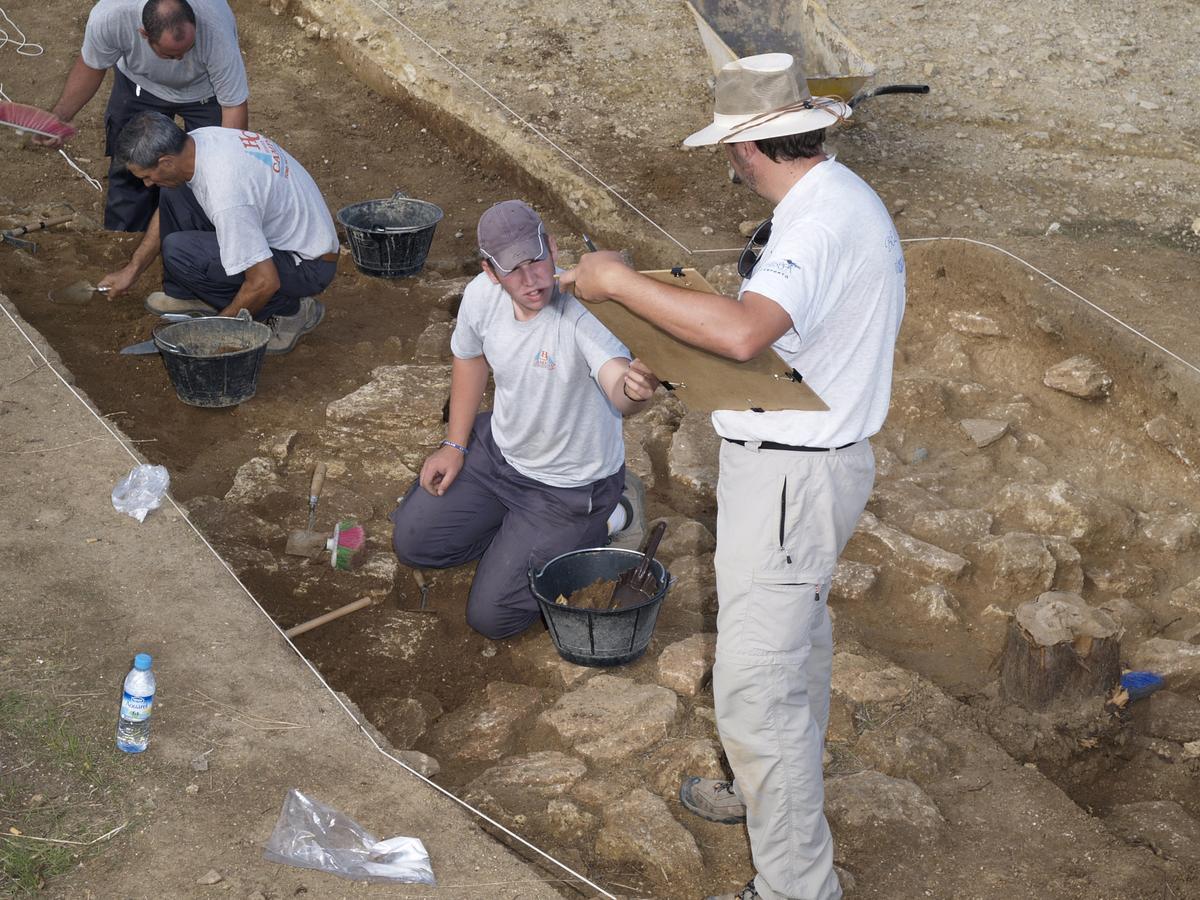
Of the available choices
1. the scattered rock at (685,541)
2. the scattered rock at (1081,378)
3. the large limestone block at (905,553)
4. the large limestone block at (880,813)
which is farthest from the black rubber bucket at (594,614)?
the scattered rock at (1081,378)

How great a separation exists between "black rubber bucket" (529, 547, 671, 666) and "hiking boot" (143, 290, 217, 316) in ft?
9.14

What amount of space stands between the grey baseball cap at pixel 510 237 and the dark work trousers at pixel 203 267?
2.35 m

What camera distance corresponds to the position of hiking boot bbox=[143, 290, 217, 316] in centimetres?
620

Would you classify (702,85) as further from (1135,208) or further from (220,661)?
(220,661)

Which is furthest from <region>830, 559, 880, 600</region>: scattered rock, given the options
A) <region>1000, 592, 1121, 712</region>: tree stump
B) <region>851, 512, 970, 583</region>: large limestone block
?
<region>1000, 592, 1121, 712</region>: tree stump

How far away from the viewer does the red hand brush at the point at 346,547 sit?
4777 mm

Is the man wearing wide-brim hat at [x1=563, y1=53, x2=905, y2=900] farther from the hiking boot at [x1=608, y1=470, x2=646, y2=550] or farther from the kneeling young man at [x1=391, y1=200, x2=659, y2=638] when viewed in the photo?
the hiking boot at [x1=608, y1=470, x2=646, y2=550]

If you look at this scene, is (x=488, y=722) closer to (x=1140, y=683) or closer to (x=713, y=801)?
(x=713, y=801)

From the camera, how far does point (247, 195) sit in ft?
18.3

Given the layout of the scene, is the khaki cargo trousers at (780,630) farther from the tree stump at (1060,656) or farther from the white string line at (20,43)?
the white string line at (20,43)

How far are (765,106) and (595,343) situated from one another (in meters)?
1.47

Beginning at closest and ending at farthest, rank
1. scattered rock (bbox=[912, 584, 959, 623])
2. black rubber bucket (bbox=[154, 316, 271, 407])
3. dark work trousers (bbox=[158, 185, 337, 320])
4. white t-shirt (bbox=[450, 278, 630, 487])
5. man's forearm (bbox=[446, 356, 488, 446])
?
white t-shirt (bbox=[450, 278, 630, 487]) < man's forearm (bbox=[446, 356, 488, 446]) < scattered rock (bbox=[912, 584, 959, 623]) < black rubber bucket (bbox=[154, 316, 271, 407]) < dark work trousers (bbox=[158, 185, 337, 320])

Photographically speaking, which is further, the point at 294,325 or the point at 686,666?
the point at 294,325

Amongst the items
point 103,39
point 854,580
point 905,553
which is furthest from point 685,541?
point 103,39
